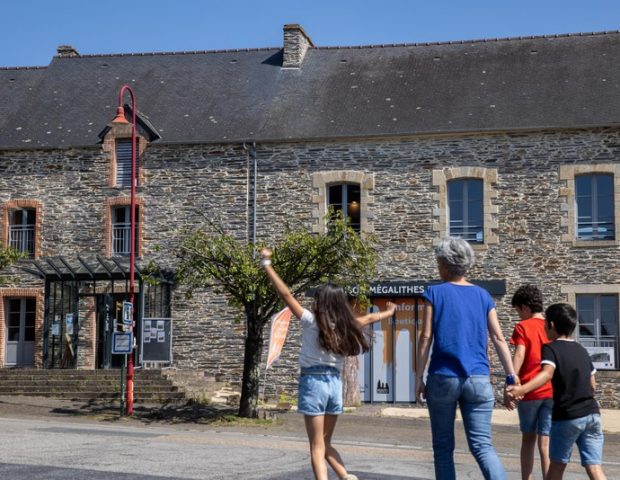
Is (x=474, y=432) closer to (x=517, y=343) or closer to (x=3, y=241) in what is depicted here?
(x=517, y=343)

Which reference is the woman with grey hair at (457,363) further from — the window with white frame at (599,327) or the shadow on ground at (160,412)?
the window with white frame at (599,327)

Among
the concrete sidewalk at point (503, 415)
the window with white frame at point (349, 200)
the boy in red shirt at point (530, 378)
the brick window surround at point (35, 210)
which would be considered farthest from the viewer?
the brick window surround at point (35, 210)

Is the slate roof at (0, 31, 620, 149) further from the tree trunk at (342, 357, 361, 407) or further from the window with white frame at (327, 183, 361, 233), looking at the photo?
the tree trunk at (342, 357, 361, 407)

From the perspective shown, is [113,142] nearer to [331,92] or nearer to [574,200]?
[331,92]

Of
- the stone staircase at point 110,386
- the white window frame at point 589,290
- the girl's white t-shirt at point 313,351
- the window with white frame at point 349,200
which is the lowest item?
the stone staircase at point 110,386

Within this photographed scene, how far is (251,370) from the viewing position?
1805 cm

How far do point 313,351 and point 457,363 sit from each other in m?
1.16

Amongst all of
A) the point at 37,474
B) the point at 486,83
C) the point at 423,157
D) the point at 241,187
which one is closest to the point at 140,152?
the point at 241,187

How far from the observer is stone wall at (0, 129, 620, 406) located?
21.8m

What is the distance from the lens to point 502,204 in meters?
22.0

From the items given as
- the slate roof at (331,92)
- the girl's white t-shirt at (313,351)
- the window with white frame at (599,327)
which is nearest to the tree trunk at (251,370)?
the slate roof at (331,92)

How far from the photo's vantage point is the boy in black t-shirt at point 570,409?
672cm

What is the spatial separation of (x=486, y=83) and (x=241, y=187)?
20.6 feet

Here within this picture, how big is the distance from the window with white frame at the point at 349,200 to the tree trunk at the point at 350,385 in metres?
3.19
